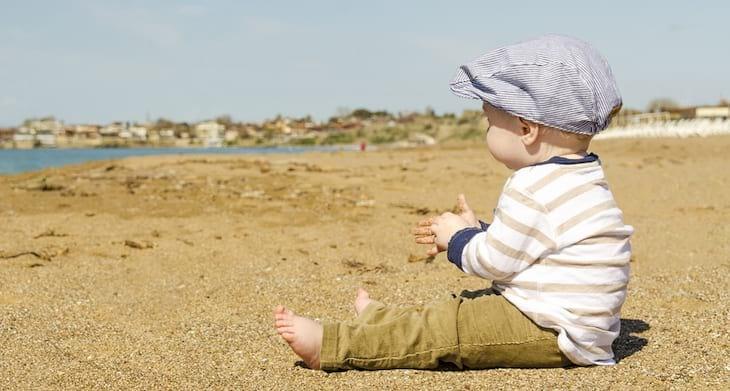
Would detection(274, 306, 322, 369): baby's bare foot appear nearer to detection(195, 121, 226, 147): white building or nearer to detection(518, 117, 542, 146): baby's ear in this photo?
detection(518, 117, 542, 146): baby's ear

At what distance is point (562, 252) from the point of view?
1.91 m

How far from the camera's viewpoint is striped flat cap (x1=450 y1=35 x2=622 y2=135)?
1907 millimetres

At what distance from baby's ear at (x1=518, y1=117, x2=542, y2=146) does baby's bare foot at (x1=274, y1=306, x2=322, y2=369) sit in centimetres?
82

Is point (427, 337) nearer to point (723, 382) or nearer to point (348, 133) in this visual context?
point (723, 382)

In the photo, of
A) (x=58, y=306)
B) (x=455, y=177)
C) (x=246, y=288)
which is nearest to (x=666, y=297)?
(x=246, y=288)

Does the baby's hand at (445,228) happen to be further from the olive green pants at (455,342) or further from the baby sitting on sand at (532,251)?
the olive green pants at (455,342)

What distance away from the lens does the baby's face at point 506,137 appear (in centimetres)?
202

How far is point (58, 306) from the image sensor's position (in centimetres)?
279

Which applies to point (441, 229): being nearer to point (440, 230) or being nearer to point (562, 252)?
point (440, 230)

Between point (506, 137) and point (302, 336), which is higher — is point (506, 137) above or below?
above

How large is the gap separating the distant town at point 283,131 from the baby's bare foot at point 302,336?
101 ft

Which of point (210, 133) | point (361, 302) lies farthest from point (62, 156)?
point (361, 302)

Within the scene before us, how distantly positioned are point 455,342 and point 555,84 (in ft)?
2.58

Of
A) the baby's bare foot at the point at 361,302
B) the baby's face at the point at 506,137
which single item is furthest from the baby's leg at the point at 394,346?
the baby's face at the point at 506,137
